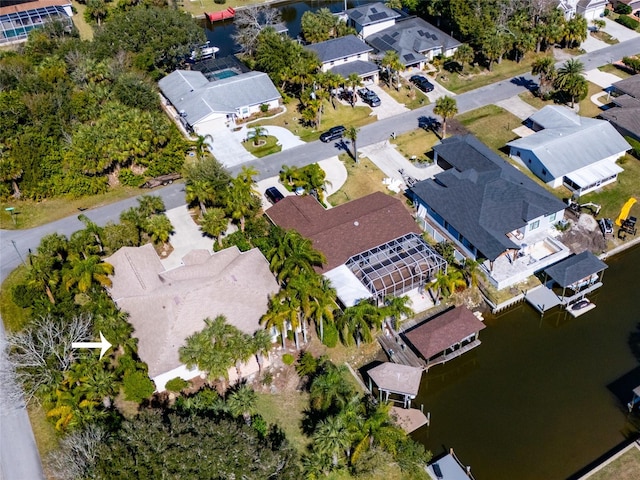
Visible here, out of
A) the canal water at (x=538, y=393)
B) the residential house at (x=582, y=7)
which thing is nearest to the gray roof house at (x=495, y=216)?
the canal water at (x=538, y=393)

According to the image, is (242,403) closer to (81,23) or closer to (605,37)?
(605,37)

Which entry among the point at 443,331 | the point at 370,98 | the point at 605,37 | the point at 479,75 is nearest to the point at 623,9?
the point at 605,37

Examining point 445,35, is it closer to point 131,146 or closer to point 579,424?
point 131,146

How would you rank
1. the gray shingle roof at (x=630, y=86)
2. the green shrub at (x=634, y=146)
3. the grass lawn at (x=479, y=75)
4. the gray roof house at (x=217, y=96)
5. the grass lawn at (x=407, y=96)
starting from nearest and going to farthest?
the green shrub at (x=634, y=146) < the gray roof house at (x=217, y=96) < the gray shingle roof at (x=630, y=86) < the grass lawn at (x=407, y=96) < the grass lawn at (x=479, y=75)

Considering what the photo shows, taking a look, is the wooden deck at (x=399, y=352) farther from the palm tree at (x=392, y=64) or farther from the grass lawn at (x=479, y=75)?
the grass lawn at (x=479, y=75)

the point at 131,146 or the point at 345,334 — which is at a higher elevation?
the point at 131,146

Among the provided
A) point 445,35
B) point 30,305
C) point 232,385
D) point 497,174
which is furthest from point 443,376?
point 445,35

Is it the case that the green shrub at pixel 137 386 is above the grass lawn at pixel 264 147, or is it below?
above

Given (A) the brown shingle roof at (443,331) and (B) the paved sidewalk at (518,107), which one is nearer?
(A) the brown shingle roof at (443,331)

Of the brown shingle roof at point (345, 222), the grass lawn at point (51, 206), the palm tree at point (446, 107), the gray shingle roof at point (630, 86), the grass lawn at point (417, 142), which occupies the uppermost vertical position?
the palm tree at point (446, 107)
